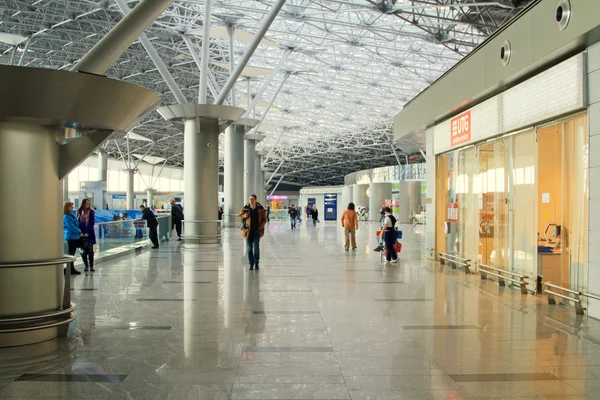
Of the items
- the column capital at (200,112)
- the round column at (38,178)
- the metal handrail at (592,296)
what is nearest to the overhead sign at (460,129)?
the metal handrail at (592,296)

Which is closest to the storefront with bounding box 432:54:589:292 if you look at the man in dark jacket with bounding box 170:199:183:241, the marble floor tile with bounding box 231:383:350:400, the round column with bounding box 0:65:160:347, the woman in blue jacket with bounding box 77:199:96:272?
the marble floor tile with bounding box 231:383:350:400

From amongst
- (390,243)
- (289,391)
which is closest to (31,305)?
(289,391)

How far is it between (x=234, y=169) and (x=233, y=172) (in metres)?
0.22

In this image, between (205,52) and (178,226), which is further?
(178,226)

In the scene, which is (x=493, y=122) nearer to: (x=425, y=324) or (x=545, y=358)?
(x=425, y=324)

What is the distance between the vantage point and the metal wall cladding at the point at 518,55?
795cm

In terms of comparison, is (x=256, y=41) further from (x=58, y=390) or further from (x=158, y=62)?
(x=58, y=390)

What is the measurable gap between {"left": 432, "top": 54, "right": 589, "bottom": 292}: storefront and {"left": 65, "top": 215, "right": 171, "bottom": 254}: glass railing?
898 cm

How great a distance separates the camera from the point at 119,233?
1781 centimetres

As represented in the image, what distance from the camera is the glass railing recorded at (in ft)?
51.8

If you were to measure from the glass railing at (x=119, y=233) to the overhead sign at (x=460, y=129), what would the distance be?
9.09 metres

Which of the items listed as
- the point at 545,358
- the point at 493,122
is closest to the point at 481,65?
the point at 493,122

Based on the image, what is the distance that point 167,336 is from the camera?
688 centimetres

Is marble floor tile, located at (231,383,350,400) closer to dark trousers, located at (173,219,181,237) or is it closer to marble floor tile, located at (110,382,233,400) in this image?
marble floor tile, located at (110,382,233,400)
